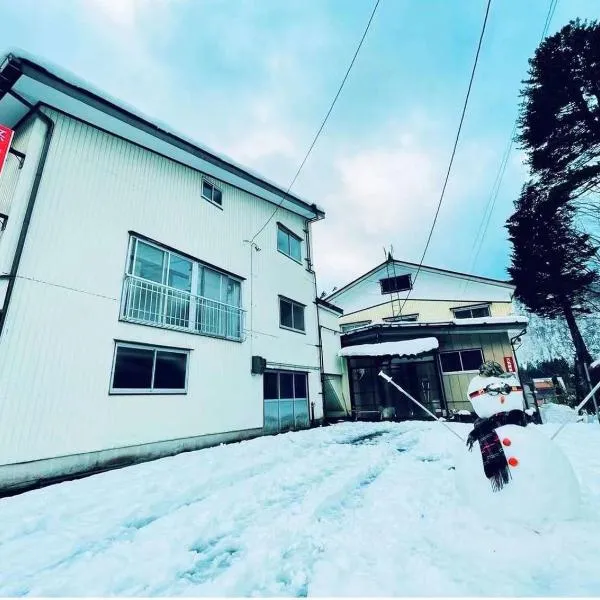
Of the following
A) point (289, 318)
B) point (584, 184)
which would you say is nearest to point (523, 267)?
point (584, 184)

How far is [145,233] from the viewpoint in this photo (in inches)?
297

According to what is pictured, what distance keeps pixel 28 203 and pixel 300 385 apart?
31.0 feet

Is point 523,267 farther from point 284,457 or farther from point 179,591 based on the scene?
point 179,591

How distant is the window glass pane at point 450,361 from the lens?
1424 centimetres

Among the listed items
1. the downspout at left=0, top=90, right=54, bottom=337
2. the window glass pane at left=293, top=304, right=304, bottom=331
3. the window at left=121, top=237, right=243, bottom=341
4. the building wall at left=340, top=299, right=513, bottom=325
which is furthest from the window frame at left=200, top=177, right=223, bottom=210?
the building wall at left=340, top=299, right=513, bottom=325

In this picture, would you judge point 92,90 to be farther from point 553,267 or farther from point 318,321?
point 553,267

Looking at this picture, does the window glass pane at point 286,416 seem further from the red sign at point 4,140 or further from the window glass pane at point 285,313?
the red sign at point 4,140

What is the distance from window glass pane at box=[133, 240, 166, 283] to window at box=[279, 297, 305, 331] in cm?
487

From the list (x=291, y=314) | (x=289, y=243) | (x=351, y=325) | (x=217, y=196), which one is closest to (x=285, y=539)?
(x=291, y=314)

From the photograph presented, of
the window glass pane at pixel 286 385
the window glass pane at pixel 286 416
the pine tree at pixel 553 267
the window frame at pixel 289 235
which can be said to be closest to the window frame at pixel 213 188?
the window frame at pixel 289 235

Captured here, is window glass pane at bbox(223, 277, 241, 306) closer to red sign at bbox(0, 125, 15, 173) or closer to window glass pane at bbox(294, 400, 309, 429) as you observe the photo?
window glass pane at bbox(294, 400, 309, 429)

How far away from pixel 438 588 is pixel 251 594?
125cm

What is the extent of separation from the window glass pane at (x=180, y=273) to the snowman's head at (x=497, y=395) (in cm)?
742

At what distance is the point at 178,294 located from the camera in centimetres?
803
